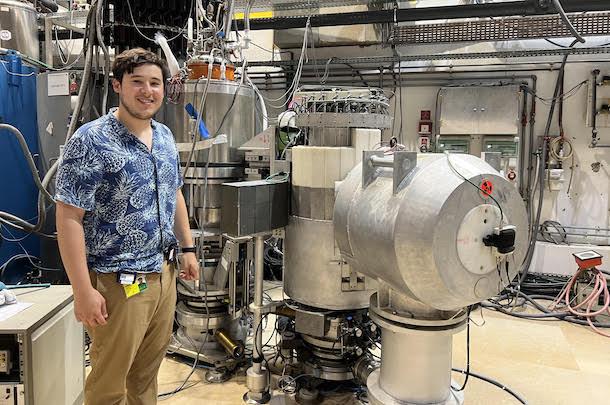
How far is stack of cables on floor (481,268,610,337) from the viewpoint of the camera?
3.67m

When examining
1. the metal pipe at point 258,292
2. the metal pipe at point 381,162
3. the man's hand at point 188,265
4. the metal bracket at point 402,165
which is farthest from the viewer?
the metal pipe at point 258,292

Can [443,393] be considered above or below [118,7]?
below

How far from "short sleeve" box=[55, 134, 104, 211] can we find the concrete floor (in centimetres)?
144

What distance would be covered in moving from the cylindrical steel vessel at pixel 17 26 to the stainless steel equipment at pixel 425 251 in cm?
316

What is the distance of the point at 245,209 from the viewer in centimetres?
220

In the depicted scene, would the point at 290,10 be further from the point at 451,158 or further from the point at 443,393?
the point at 443,393

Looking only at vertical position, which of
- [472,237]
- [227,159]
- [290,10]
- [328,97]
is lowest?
[472,237]

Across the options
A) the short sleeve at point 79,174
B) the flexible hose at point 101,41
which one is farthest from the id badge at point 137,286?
the flexible hose at point 101,41

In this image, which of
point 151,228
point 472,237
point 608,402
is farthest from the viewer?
point 608,402

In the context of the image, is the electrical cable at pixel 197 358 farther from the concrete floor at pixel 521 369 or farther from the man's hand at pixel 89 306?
the man's hand at pixel 89 306

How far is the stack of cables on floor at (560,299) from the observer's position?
12.0ft

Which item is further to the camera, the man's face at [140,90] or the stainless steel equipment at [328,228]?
the stainless steel equipment at [328,228]

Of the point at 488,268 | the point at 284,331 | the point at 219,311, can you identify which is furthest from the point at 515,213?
the point at 219,311

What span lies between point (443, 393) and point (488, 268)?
0.53 metres
